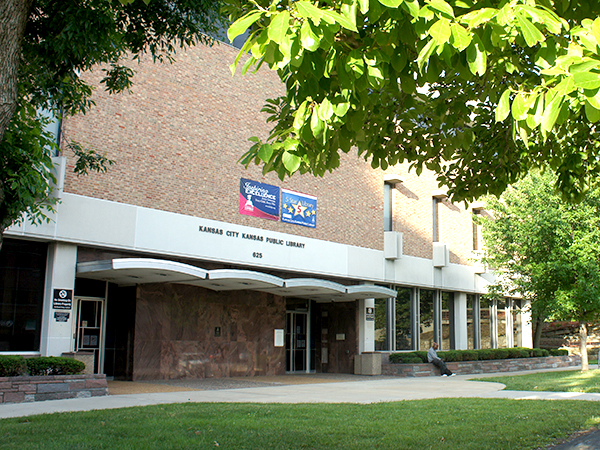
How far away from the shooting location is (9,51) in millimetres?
4930

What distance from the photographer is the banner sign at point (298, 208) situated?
70.5ft

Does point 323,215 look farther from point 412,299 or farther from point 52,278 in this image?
point 52,278

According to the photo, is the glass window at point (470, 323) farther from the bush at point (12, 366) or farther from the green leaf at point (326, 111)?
the green leaf at point (326, 111)

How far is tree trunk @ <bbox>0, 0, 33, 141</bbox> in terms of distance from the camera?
4844 mm

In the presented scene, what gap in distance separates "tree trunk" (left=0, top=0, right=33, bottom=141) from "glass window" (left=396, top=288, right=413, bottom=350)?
22883 mm

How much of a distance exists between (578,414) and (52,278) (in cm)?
1249

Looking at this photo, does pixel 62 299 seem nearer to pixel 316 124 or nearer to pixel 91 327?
pixel 91 327

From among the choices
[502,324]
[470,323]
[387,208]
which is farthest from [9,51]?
[502,324]

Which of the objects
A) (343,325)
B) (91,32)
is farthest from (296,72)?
(343,325)

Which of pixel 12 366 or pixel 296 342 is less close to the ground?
pixel 296 342

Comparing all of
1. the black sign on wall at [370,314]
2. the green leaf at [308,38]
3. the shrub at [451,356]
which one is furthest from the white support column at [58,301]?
the shrub at [451,356]

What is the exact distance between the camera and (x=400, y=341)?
1034 inches

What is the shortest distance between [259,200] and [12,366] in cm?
1005

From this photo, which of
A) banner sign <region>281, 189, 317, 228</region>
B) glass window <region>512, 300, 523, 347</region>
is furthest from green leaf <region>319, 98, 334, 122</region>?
glass window <region>512, 300, 523, 347</region>
